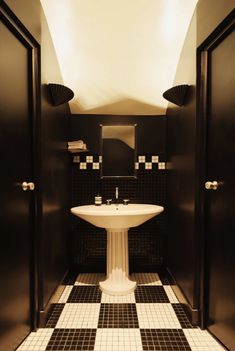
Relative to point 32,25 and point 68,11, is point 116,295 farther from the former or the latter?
point 68,11

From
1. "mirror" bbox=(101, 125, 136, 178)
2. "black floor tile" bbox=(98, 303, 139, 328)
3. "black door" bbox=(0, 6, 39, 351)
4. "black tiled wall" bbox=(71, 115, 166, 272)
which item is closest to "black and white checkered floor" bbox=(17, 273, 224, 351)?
"black floor tile" bbox=(98, 303, 139, 328)

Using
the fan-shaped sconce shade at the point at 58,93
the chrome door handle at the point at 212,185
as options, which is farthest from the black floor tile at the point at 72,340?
the fan-shaped sconce shade at the point at 58,93

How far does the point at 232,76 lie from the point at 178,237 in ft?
4.50

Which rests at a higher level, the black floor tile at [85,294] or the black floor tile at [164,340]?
the black floor tile at [164,340]

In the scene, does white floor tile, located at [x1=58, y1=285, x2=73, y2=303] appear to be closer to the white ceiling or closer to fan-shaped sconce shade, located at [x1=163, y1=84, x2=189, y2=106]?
the white ceiling

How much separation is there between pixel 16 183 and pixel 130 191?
56.3 inches

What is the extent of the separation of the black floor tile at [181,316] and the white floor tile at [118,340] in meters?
0.34

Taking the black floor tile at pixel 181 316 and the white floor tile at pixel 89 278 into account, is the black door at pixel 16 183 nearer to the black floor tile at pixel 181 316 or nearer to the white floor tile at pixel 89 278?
the white floor tile at pixel 89 278

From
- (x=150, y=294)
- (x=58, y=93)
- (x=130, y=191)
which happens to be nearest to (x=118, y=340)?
(x=150, y=294)

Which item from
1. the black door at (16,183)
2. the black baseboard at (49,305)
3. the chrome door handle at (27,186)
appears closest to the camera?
the black door at (16,183)

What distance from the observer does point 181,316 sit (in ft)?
5.85

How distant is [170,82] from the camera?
233 centimetres

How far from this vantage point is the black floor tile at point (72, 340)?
1.45 metres

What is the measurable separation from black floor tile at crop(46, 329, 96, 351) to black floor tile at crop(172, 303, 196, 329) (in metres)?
0.63
